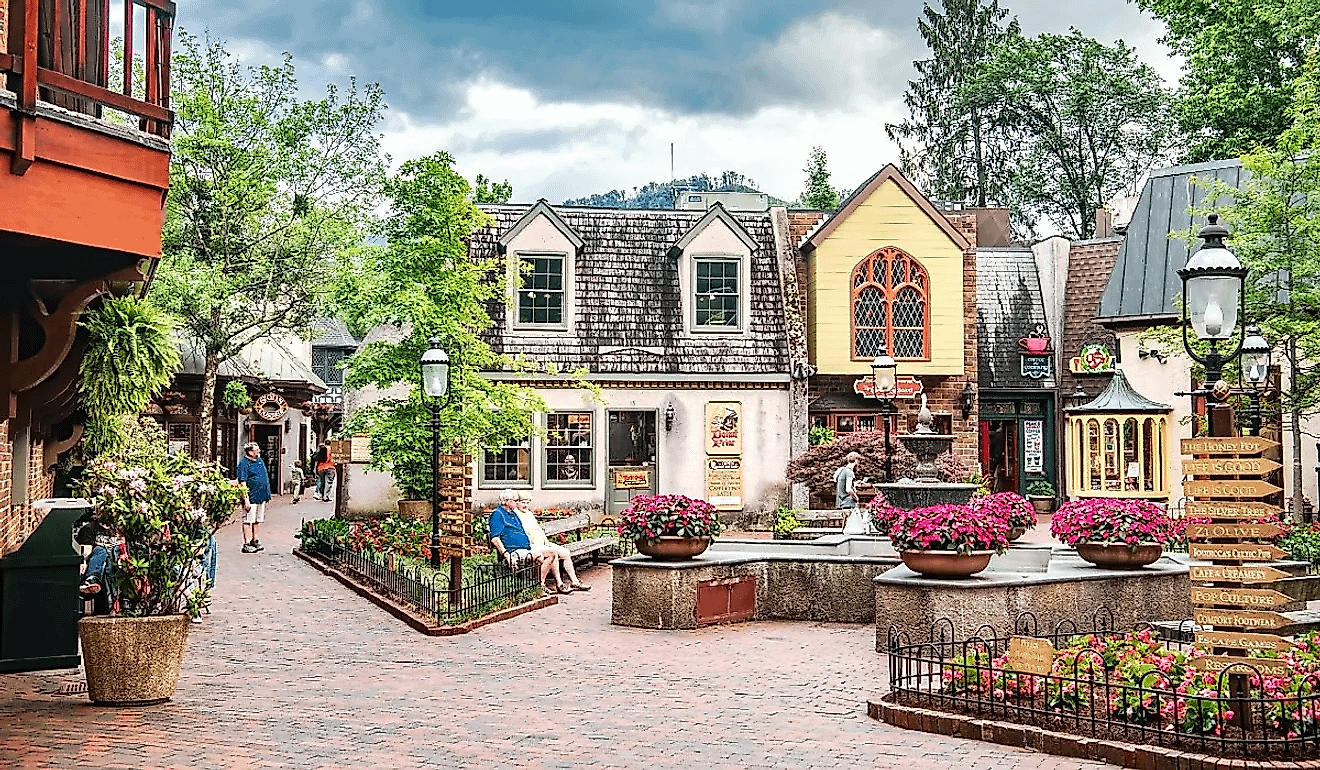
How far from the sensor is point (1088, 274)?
104 ft

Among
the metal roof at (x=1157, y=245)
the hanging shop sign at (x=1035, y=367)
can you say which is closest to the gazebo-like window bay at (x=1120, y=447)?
the metal roof at (x=1157, y=245)

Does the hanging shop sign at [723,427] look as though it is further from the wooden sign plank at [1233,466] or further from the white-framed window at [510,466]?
the wooden sign plank at [1233,466]

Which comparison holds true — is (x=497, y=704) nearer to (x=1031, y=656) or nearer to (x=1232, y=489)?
(x=1031, y=656)

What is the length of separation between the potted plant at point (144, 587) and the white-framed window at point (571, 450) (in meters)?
16.5

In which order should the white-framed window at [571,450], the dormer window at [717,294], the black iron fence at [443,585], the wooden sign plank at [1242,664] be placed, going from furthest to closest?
the dormer window at [717,294]
the white-framed window at [571,450]
the black iron fence at [443,585]
the wooden sign plank at [1242,664]

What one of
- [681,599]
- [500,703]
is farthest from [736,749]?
[681,599]

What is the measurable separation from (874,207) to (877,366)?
8.93 m

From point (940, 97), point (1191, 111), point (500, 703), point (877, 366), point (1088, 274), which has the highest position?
point (940, 97)

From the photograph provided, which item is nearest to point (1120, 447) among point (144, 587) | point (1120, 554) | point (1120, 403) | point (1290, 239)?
point (1120, 403)

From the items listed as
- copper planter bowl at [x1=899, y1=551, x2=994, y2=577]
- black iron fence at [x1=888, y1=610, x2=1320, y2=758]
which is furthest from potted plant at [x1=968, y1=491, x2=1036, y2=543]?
black iron fence at [x1=888, y1=610, x2=1320, y2=758]

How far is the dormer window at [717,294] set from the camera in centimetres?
2791

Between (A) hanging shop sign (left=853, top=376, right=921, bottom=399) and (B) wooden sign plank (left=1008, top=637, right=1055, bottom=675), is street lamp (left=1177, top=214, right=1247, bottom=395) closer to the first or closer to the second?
(B) wooden sign plank (left=1008, top=637, right=1055, bottom=675)

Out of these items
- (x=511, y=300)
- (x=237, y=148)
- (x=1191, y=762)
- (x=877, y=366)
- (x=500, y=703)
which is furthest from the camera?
(x=237, y=148)

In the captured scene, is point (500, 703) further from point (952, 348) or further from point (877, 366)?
point (952, 348)
